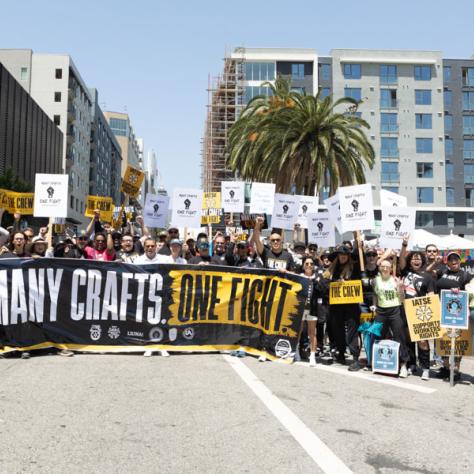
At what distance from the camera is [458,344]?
298 inches

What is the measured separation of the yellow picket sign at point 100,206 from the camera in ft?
46.4

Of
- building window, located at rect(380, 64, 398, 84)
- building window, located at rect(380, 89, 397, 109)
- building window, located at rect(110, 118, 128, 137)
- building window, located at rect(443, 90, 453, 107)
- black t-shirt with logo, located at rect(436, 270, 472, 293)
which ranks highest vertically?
building window, located at rect(110, 118, 128, 137)

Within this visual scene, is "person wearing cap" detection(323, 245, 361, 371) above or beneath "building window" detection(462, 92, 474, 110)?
beneath

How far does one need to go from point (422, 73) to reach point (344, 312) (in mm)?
60988

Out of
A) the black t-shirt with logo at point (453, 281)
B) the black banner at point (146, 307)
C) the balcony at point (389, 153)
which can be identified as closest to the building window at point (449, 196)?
the balcony at point (389, 153)

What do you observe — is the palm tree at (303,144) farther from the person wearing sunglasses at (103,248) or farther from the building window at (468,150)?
the building window at (468,150)

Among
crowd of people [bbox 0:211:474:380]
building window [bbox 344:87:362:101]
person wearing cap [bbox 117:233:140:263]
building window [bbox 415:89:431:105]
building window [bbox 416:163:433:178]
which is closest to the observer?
crowd of people [bbox 0:211:474:380]

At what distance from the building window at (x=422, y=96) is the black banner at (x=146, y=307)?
59509 millimetres

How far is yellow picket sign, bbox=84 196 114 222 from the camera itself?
14149 mm

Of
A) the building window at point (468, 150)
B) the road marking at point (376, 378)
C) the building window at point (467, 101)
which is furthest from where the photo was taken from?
the building window at point (467, 101)

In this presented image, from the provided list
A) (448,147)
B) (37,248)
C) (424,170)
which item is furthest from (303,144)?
(448,147)

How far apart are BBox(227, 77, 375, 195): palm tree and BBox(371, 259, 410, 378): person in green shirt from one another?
15360mm

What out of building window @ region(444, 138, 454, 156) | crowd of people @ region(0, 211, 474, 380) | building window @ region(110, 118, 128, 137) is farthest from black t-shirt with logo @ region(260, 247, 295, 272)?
building window @ region(110, 118, 128, 137)

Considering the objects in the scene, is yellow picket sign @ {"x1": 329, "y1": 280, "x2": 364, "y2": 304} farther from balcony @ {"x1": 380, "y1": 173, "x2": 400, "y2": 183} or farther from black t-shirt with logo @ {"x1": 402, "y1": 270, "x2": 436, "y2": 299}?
balcony @ {"x1": 380, "y1": 173, "x2": 400, "y2": 183}
